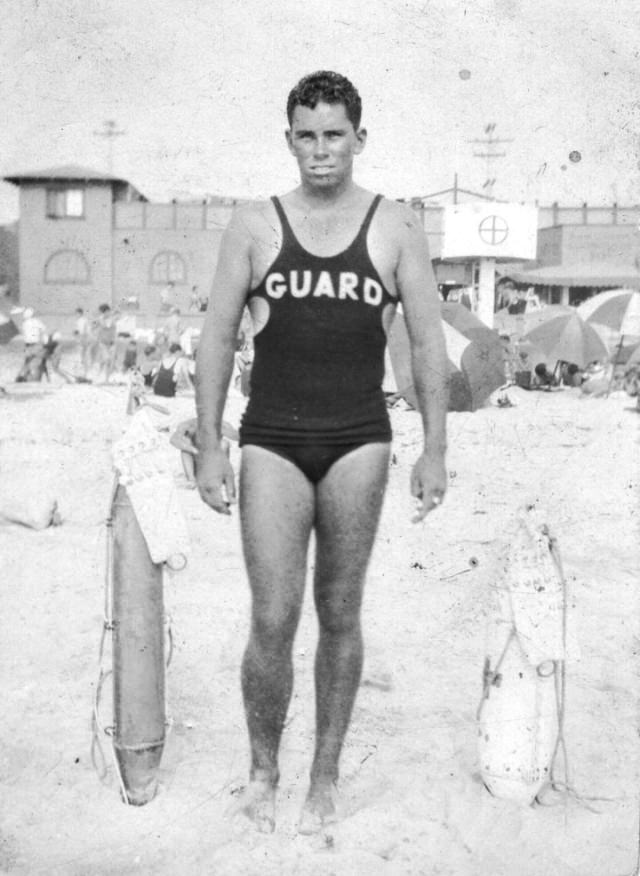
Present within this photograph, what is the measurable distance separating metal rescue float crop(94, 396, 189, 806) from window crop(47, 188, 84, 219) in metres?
2.38

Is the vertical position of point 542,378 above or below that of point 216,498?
below

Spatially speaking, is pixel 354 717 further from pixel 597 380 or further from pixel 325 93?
pixel 597 380

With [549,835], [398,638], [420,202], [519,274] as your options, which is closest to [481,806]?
[549,835]

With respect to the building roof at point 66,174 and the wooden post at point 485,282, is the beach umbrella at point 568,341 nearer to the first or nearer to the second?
the wooden post at point 485,282

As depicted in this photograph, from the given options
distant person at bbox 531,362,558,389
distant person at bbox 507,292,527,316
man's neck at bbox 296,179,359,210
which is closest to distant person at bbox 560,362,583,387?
distant person at bbox 531,362,558,389

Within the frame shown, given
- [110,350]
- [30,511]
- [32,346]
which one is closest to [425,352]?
[30,511]

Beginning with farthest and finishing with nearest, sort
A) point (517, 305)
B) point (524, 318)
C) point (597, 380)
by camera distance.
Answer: point (524, 318) < point (517, 305) < point (597, 380)

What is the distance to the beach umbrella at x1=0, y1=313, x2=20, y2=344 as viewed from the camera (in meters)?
7.77

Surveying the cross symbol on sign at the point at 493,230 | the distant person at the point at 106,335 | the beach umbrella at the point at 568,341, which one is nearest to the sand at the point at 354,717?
the cross symbol on sign at the point at 493,230

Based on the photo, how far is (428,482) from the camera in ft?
8.40

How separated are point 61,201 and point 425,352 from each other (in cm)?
337

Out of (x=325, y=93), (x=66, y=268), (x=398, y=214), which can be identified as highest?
(x=325, y=93)

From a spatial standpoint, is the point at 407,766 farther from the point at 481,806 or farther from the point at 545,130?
the point at 545,130

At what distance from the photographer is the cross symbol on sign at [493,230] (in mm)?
6184
